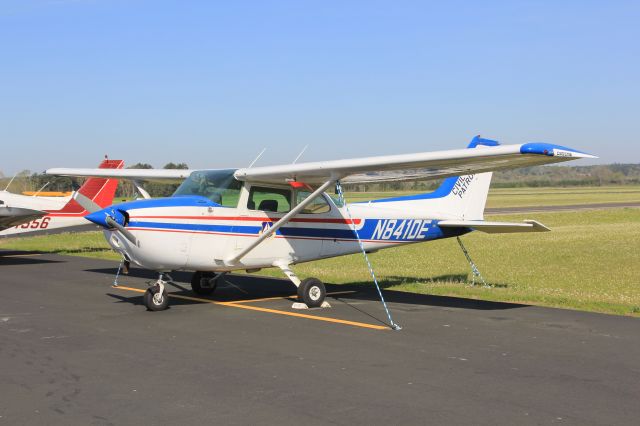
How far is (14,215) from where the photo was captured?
1939 centimetres

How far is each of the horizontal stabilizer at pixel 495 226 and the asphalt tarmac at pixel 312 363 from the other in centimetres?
138

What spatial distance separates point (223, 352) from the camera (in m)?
7.74

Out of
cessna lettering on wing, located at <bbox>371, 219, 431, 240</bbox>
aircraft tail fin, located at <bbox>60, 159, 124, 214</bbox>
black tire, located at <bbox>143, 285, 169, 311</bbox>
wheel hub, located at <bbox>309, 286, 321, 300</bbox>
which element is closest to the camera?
black tire, located at <bbox>143, 285, 169, 311</bbox>

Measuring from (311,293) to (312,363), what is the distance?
3.81 meters

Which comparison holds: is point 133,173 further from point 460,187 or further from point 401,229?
point 460,187

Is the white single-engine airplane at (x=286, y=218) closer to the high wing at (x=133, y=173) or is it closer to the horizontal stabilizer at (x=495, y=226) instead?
the horizontal stabilizer at (x=495, y=226)

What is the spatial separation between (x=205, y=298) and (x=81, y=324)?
2876 mm

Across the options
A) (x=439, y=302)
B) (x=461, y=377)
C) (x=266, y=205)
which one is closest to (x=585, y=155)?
(x=461, y=377)

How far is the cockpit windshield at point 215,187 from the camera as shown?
36.2ft

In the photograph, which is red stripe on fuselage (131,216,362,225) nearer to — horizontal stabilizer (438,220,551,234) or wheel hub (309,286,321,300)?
wheel hub (309,286,321,300)

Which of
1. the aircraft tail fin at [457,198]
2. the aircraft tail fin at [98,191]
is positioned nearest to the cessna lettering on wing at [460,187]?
the aircraft tail fin at [457,198]

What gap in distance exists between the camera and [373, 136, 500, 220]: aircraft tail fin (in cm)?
1359

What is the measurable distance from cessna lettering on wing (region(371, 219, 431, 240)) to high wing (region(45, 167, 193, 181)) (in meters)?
3.73

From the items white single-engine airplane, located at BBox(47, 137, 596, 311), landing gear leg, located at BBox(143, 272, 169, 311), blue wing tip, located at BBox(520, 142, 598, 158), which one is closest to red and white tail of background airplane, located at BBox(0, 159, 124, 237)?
white single-engine airplane, located at BBox(47, 137, 596, 311)
